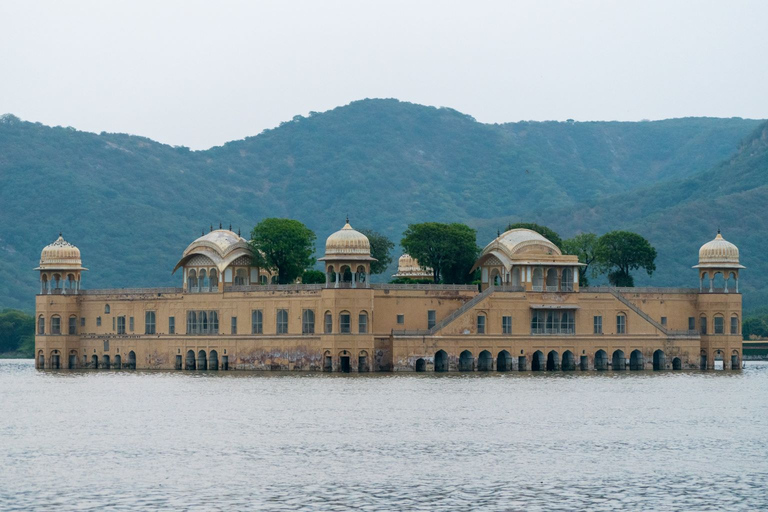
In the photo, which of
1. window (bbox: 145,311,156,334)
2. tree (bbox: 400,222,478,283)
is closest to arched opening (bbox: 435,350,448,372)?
tree (bbox: 400,222,478,283)

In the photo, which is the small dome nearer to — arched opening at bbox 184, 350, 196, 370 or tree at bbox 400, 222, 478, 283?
tree at bbox 400, 222, 478, 283

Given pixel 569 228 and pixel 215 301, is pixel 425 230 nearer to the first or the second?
pixel 215 301

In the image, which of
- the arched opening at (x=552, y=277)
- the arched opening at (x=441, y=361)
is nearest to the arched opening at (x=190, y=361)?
the arched opening at (x=441, y=361)

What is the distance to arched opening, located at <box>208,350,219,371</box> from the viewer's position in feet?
272

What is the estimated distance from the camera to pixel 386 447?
42062 millimetres

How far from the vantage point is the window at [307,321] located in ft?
258

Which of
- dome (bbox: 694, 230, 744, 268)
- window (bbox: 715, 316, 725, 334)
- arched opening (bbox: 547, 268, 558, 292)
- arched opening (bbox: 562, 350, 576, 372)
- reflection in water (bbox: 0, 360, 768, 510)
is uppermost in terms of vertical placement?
dome (bbox: 694, 230, 744, 268)

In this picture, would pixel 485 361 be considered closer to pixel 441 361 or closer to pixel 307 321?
pixel 441 361

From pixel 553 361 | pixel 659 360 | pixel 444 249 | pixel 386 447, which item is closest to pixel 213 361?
pixel 444 249

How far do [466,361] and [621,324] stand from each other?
8.87 meters

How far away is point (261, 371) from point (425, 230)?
1515 cm

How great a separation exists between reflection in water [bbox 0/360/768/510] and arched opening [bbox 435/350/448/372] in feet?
38.6

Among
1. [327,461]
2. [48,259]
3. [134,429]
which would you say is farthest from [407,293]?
[327,461]

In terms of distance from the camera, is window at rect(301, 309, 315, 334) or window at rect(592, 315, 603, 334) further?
window at rect(592, 315, 603, 334)
